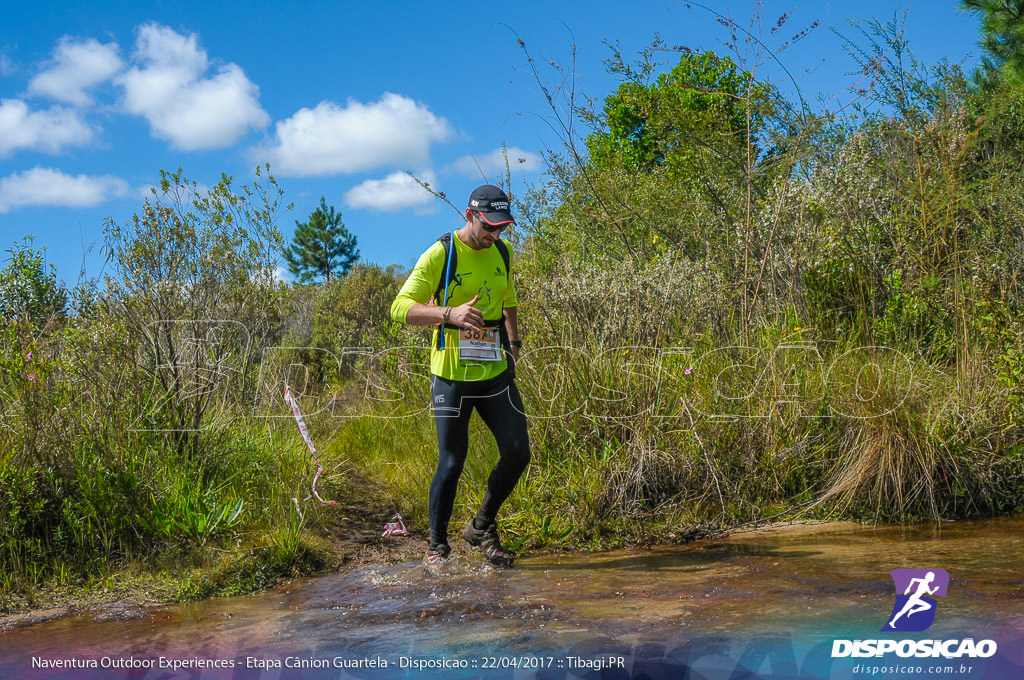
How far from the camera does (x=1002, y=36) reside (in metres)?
15.0

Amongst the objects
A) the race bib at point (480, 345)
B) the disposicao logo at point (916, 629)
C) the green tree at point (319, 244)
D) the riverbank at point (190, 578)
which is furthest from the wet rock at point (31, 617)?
the green tree at point (319, 244)

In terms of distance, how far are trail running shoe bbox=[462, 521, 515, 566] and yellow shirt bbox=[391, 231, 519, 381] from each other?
99 centimetres

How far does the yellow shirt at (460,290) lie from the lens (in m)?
4.77

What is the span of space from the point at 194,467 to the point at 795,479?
4.22m

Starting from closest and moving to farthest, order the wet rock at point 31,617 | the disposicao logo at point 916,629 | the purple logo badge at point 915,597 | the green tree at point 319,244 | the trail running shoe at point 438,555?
the disposicao logo at point 916,629, the purple logo badge at point 915,597, the wet rock at point 31,617, the trail running shoe at point 438,555, the green tree at point 319,244

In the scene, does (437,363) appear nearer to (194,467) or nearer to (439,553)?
(439,553)

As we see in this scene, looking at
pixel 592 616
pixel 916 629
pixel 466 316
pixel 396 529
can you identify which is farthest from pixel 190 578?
pixel 916 629

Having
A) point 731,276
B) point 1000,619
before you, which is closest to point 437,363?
point 1000,619

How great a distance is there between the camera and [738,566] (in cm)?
486

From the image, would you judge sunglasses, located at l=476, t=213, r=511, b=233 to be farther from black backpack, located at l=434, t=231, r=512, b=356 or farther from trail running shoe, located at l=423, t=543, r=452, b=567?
trail running shoe, located at l=423, t=543, r=452, b=567

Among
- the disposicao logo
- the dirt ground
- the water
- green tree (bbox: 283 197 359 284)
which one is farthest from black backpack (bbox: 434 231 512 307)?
green tree (bbox: 283 197 359 284)

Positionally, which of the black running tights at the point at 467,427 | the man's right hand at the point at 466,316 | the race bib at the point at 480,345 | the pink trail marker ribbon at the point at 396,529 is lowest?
the pink trail marker ribbon at the point at 396,529

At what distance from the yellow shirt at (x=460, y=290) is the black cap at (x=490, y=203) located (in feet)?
0.78

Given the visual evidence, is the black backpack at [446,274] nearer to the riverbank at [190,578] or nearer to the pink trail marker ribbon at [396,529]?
the riverbank at [190,578]
